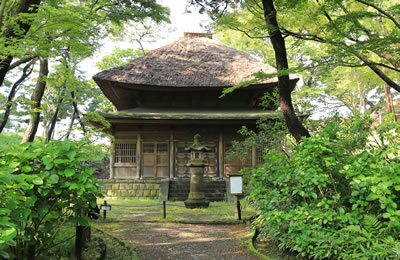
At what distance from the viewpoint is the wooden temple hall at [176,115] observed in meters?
13.8

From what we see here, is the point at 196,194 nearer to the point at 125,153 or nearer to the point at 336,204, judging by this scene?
the point at 125,153

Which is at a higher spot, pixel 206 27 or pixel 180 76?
pixel 180 76

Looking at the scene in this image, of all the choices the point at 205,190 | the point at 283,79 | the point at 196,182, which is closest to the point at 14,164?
the point at 283,79

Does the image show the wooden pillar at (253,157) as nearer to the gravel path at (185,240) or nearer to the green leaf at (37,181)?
the gravel path at (185,240)

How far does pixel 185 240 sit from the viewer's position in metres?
5.57

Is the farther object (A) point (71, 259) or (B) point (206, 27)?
(B) point (206, 27)

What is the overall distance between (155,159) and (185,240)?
29.7ft

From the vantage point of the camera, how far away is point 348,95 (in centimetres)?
2655

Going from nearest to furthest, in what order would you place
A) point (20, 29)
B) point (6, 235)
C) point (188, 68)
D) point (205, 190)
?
point (6, 235), point (20, 29), point (205, 190), point (188, 68)

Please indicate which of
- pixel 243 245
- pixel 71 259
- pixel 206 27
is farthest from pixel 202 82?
pixel 71 259

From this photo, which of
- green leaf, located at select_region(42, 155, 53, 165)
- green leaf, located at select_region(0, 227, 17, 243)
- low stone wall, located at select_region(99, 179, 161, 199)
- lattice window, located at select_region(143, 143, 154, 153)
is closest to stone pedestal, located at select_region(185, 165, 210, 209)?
low stone wall, located at select_region(99, 179, 161, 199)

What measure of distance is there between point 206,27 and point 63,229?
613cm

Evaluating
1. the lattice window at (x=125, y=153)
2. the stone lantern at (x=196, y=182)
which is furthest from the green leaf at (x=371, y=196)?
the lattice window at (x=125, y=153)

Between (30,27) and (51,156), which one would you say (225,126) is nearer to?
(30,27)
